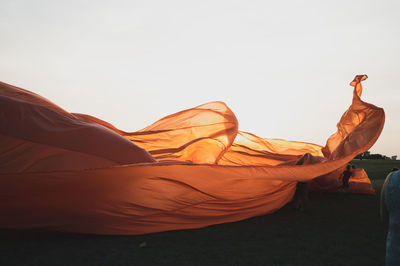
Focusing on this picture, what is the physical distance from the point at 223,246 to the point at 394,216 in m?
2.05

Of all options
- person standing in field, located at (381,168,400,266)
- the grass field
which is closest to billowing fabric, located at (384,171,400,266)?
person standing in field, located at (381,168,400,266)

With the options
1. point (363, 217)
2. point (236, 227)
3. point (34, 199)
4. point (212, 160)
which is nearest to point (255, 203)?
point (236, 227)

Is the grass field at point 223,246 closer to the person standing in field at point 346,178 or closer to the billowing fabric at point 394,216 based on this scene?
the billowing fabric at point 394,216

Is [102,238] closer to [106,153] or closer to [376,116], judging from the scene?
[106,153]

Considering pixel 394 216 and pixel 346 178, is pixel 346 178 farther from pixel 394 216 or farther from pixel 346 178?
pixel 394 216

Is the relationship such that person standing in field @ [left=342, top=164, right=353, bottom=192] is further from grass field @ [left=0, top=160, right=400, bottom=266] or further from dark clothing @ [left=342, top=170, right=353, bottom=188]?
grass field @ [left=0, top=160, right=400, bottom=266]

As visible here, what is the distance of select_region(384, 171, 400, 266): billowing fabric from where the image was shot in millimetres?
1594

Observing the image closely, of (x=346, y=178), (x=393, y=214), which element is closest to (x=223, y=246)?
(x=393, y=214)

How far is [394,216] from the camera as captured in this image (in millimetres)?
1622

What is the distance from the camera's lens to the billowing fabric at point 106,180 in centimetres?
340

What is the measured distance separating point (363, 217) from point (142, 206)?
3.36m

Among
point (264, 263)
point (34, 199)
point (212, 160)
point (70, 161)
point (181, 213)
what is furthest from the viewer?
point (212, 160)

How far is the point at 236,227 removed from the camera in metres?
4.18

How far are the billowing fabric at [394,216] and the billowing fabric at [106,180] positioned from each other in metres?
2.28
